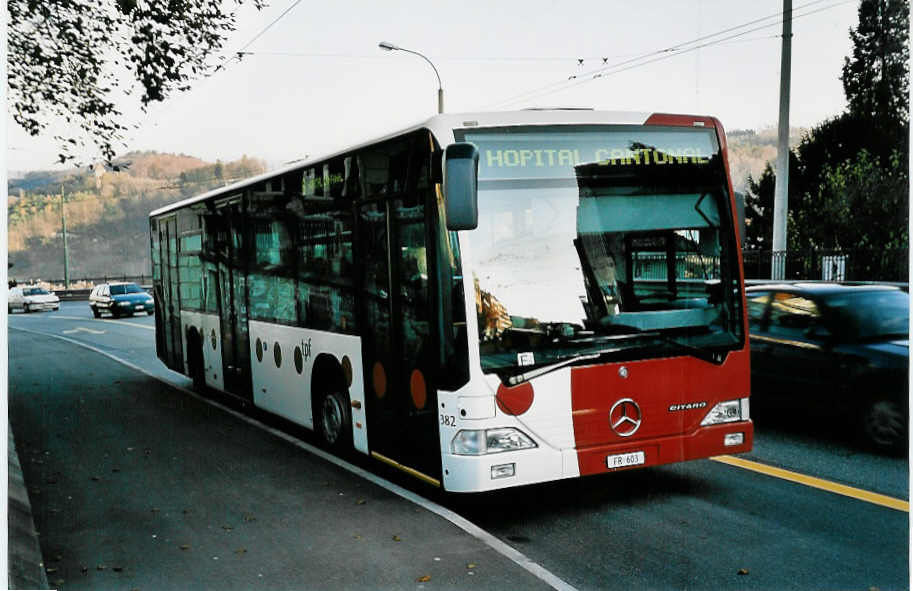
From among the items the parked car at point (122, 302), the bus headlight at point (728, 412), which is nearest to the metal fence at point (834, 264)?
the bus headlight at point (728, 412)

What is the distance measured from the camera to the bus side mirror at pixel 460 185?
556 centimetres

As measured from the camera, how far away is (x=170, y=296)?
573 inches

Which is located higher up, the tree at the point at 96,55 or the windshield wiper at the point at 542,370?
the tree at the point at 96,55

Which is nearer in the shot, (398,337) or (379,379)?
(398,337)

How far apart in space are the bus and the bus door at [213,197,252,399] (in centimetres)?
387

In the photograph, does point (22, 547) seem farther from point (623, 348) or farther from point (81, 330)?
point (81, 330)

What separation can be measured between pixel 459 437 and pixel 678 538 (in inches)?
61.8

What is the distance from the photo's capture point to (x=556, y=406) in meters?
6.08

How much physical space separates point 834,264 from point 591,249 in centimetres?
980

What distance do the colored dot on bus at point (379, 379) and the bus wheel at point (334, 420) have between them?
76cm

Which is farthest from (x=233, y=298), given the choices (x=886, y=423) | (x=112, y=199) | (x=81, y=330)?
(x=81, y=330)

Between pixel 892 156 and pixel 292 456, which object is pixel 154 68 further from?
pixel 892 156

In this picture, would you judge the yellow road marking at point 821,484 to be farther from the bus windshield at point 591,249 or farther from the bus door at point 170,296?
the bus door at point 170,296

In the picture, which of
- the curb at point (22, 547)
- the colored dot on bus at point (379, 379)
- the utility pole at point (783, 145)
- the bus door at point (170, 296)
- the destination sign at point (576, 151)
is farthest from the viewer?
the bus door at point (170, 296)
